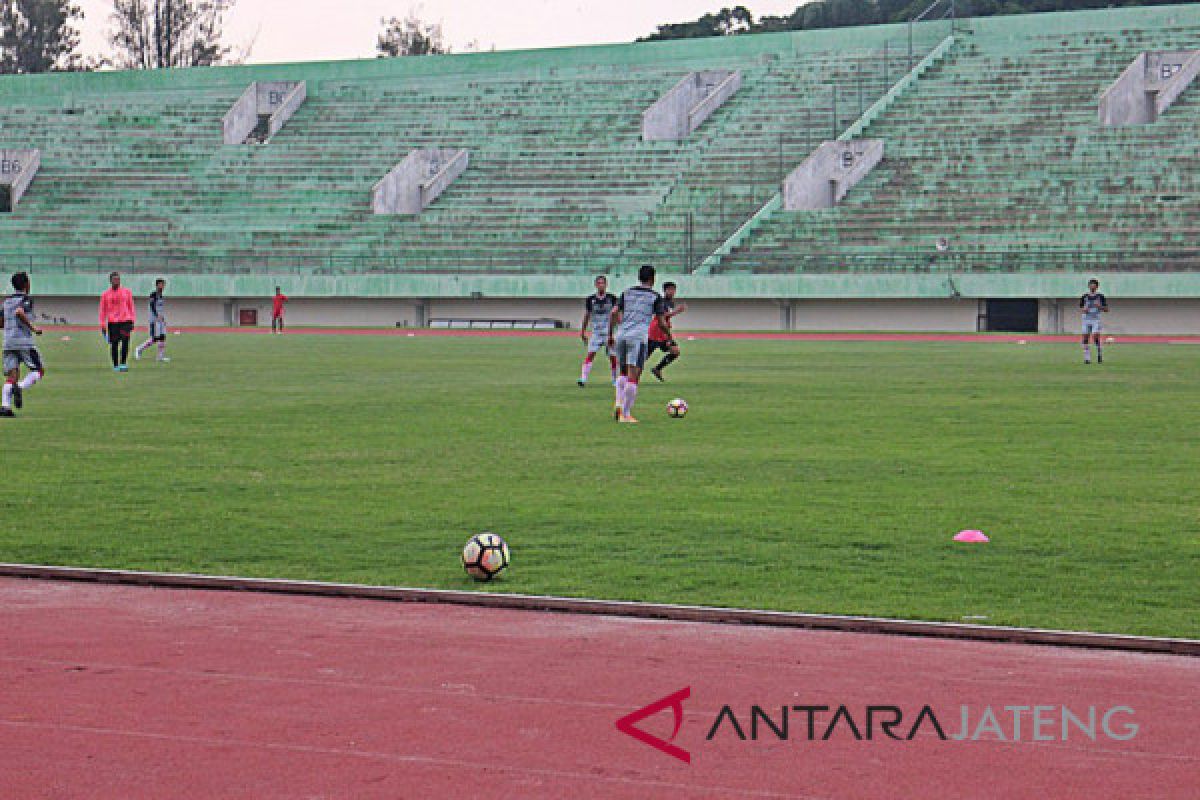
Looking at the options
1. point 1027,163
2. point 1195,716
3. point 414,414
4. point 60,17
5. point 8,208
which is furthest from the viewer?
point 60,17

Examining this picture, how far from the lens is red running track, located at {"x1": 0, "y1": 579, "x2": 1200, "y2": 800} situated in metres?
5.68

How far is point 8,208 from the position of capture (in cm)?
6969

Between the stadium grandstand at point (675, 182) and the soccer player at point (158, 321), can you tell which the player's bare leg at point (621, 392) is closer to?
the soccer player at point (158, 321)

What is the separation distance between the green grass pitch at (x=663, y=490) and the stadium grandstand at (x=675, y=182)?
94.7 feet

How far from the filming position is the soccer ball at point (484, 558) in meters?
9.41

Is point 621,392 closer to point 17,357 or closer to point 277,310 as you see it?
point 17,357

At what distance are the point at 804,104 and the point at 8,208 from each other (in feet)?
108

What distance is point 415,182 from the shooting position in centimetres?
6569

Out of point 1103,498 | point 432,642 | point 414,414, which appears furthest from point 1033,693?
point 414,414

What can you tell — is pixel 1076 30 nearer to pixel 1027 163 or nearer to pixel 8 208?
pixel 1027 163

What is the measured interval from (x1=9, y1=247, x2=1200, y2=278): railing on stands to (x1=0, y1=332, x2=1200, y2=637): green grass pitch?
27241 mm

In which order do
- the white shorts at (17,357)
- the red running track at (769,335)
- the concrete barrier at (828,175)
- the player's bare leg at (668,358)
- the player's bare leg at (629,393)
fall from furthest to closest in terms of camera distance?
the concrete barrier at (828,175) < the red running track at (769,335) < the player's bare leg at (668,358) < the white shorts at (17,357) < the player's bare leg at (629,393)

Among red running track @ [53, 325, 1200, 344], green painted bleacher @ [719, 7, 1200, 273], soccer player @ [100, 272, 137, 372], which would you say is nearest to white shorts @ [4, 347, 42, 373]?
soccer player @ [100, 272, 137, 372]

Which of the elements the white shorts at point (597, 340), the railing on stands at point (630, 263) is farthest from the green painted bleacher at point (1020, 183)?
the white shorts at point (597, 340)
